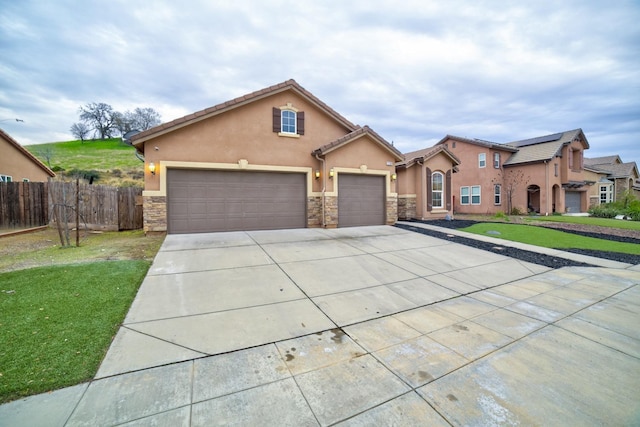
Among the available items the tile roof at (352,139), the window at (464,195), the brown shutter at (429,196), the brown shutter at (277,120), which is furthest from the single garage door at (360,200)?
the window at (464,195)

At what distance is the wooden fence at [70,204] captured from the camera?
37.6 ft

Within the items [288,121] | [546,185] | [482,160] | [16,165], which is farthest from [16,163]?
[546,185]

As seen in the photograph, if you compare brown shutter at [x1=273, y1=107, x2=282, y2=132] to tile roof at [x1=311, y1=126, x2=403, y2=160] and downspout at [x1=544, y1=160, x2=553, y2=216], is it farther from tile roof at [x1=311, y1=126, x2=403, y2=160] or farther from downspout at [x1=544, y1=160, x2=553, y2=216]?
downspout at [x1=544, y1=160, x2=553, y2=216]

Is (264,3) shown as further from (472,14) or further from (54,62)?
(54,62)

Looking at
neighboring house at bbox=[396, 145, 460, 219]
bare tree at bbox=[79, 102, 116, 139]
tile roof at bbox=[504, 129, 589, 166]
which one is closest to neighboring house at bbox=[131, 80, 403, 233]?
neighboring house at bbox=[396, 145, 460, 219]

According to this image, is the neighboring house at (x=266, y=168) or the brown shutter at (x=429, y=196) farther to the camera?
the brown shutter at (x=429, y=196)

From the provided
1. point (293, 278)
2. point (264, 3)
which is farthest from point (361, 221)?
point (264, 3)

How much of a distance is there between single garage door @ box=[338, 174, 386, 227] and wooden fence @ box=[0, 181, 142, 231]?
30.8ft

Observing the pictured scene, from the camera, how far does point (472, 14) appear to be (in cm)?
1061

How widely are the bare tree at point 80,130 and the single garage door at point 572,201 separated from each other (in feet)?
250

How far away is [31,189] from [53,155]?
3744 cm

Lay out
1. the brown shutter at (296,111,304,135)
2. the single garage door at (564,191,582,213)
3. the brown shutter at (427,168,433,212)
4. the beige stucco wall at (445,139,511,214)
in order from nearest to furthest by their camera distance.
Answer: the brown shutter at (296,111,304,135) < the brown shutter at (427,168,433,212) < the beige stucco wall at (445,139,511,214) < the single garage door at (564,191,582,213)

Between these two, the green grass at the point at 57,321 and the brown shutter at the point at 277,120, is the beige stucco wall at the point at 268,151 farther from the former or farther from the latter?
the green grass at the point at 57,321

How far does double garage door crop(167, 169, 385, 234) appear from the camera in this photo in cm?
1017
